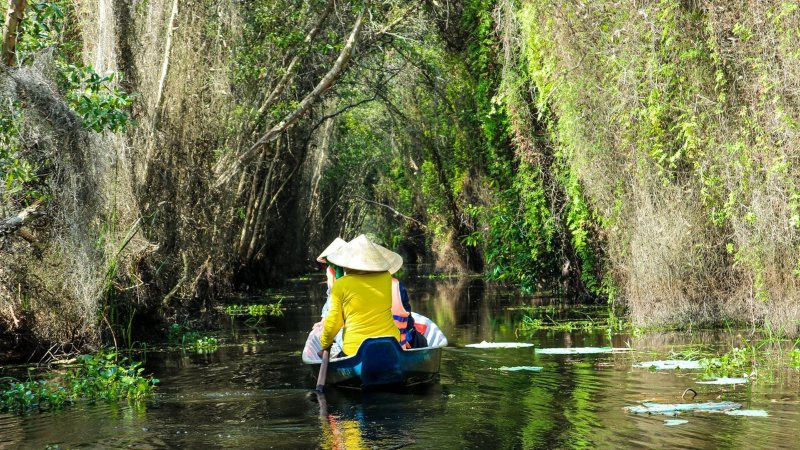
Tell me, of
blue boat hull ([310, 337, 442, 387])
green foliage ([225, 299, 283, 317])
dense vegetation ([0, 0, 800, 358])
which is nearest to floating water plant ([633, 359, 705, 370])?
dense vegetation ([0, 0, 800, 358])

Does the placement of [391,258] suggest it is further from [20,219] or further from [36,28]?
[36,28]

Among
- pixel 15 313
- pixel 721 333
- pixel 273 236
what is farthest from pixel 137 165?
pixel 273 236

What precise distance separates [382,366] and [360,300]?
0.70 meters

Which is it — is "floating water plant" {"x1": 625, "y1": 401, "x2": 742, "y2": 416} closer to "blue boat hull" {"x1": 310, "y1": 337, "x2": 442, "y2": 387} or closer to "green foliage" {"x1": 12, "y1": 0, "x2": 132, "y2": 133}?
"blue boat hull" {"x1": 310, "y1": 337, "x2": 442, "y2": 387}

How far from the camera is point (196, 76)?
18.6 meters

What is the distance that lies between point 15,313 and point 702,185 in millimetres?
8918

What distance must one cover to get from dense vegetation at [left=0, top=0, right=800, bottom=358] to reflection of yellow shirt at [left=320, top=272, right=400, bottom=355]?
3.35 m

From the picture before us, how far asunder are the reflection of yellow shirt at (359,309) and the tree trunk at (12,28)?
13.8 ft

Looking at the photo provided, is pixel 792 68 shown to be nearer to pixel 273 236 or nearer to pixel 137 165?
pixel 137 165

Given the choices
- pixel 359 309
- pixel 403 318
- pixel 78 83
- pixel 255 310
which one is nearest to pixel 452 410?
pixel 359 309

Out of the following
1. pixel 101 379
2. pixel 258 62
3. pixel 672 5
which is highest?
pixel 258 62

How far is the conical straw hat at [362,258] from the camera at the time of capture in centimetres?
1085

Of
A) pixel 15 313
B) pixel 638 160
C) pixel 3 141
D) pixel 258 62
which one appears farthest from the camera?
pixel 258 62

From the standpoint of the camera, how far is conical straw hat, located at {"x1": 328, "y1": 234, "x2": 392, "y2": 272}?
10852 mm
